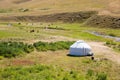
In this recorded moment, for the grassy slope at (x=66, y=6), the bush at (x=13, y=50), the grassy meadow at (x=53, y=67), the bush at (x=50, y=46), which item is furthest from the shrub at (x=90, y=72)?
the grassy slope at (x=66, y=6)

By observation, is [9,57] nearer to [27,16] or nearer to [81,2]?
[27,16]

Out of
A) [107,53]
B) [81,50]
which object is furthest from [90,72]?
[107,53]

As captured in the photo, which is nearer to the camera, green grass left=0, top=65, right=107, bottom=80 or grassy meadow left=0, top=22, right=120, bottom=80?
green grass left=0, top=65, right=107, bottom=80

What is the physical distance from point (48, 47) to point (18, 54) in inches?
217

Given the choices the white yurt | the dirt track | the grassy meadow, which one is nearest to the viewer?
the grassy meadow

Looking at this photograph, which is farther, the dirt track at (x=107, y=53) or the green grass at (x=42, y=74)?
the dirt track at (x=107, y=53)

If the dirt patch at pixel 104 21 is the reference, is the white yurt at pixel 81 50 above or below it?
below

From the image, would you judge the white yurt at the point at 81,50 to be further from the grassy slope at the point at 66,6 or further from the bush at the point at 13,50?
the grassy slope at the point at 66,6

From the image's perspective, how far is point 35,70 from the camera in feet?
100

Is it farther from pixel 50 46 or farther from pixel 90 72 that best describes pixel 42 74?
pixel 50 46

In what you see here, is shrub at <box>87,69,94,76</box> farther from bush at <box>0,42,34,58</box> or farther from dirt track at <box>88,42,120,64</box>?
bush at <box>0,42,34,58</box>

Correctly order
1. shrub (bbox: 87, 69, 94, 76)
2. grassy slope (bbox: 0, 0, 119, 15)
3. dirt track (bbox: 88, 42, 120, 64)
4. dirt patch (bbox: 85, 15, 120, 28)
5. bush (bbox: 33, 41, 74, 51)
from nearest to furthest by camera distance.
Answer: shrub (bbox: 87, 69, 94, 76), dirt track (bbox: 88, 42, 120, 64), bush (bbox: 33, 41, 74, 51), dirt patch (bbox: 85, 15, 120, 28), grassy slope (bbox: 0, 0, 119, 15)

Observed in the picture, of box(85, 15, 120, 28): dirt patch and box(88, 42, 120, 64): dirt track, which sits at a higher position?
box(85, 15, 120, 28): dirt patch

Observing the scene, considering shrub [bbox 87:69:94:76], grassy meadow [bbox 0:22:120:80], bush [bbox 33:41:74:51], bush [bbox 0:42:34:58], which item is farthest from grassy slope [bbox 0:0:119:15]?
shrub [bbox 87:69:94:76]
